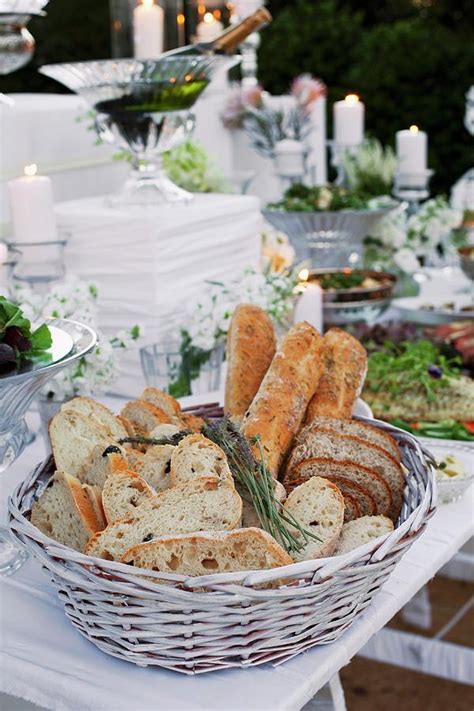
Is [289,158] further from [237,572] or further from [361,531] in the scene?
[237,572]

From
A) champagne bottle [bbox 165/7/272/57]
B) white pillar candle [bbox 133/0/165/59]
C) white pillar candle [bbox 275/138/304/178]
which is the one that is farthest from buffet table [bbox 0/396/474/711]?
white pillar candle [bbox 275/138/304/178]

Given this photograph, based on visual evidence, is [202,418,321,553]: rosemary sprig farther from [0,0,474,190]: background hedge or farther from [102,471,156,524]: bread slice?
[0,0,474,190]: background hedge

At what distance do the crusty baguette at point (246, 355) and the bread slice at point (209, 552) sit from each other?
1.39ft

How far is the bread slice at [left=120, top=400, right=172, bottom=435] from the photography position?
124cm

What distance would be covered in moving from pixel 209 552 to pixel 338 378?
1.59 feet

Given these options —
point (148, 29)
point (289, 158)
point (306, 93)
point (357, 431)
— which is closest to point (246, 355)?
point (357, 431)

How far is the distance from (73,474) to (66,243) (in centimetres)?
74

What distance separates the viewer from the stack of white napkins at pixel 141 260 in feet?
5.74

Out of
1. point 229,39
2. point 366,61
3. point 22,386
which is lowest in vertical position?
point 22,386

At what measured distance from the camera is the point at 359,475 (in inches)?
43.9

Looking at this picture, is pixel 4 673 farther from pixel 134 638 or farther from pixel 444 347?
pixel 444 347

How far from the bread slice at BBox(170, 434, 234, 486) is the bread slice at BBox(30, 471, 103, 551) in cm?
9

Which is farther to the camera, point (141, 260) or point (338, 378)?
point (141, 260)

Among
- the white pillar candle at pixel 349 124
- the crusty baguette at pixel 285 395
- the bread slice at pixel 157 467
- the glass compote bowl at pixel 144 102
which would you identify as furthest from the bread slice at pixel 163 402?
the white pillar candle at pixel 349 124
